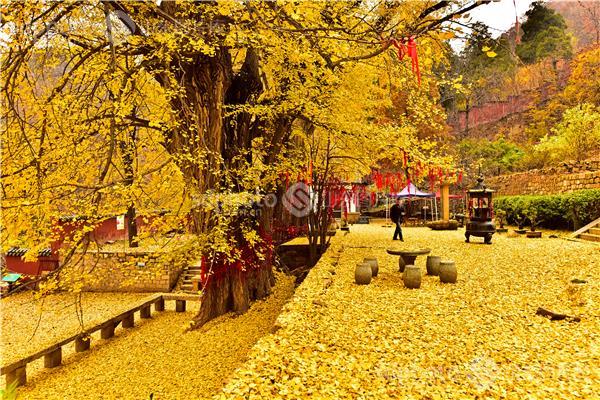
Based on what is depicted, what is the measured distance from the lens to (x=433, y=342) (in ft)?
14.2

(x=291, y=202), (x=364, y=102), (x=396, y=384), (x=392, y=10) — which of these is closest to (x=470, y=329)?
(x=396, y=384)

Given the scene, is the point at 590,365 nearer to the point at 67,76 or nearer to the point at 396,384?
the point at 396,384

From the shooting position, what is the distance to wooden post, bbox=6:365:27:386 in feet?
22.5

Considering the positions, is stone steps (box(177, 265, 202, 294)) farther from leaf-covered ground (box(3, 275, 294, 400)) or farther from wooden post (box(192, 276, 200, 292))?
leaf-covered ground (box(3, 275, 294, 400))

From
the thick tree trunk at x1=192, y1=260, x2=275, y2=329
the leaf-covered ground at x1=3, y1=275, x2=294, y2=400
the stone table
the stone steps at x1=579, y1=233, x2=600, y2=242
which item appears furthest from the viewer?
the stone steps at x1=579, y1=233, x2=600, y2=242

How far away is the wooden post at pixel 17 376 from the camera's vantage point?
6859mm

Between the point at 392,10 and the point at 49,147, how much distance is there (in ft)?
23.2

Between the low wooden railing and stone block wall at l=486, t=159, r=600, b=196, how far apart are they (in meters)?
15.1

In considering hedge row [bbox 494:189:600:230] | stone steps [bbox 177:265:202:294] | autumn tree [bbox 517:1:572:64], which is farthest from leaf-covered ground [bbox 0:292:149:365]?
autumn tree [bbox 517:1:572:64]

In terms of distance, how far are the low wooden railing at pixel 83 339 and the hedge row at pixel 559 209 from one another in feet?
43.9

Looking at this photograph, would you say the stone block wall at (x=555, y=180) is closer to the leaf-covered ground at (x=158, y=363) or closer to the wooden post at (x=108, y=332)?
the leaf-covered ground at (x=158, y=363)

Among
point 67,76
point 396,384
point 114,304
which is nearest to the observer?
point 396,384

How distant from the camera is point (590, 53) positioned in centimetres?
2423

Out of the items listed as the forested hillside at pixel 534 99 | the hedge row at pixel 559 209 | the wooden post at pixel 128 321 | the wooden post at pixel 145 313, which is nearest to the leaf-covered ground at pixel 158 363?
the wooden post at pixel 128 321
